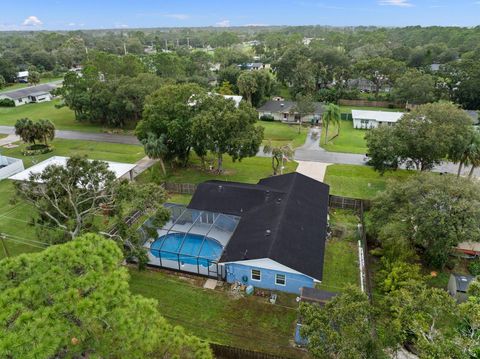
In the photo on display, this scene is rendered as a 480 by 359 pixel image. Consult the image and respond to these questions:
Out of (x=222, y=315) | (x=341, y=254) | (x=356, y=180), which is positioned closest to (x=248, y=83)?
(x=356, y=180)

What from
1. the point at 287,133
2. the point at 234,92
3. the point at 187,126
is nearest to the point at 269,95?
the point at 234,92

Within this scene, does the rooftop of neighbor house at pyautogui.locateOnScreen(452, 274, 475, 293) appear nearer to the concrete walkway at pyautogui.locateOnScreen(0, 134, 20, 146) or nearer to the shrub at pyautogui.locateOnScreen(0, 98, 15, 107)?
the concrete walkway at pyautogui.locateOnScreen(0, 134, 20, 146)

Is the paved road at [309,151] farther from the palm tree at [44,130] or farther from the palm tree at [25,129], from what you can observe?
the palm tree at [25,129]

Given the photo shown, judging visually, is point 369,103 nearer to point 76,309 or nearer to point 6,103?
point 76,309

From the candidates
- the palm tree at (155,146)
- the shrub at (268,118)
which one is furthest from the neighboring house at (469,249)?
the shrub at (268,118)

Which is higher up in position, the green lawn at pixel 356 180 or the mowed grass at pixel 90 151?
the mowed grass at pixel 90 151

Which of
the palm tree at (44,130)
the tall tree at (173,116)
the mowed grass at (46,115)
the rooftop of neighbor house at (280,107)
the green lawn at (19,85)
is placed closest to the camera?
the tall tree at (173,116)
